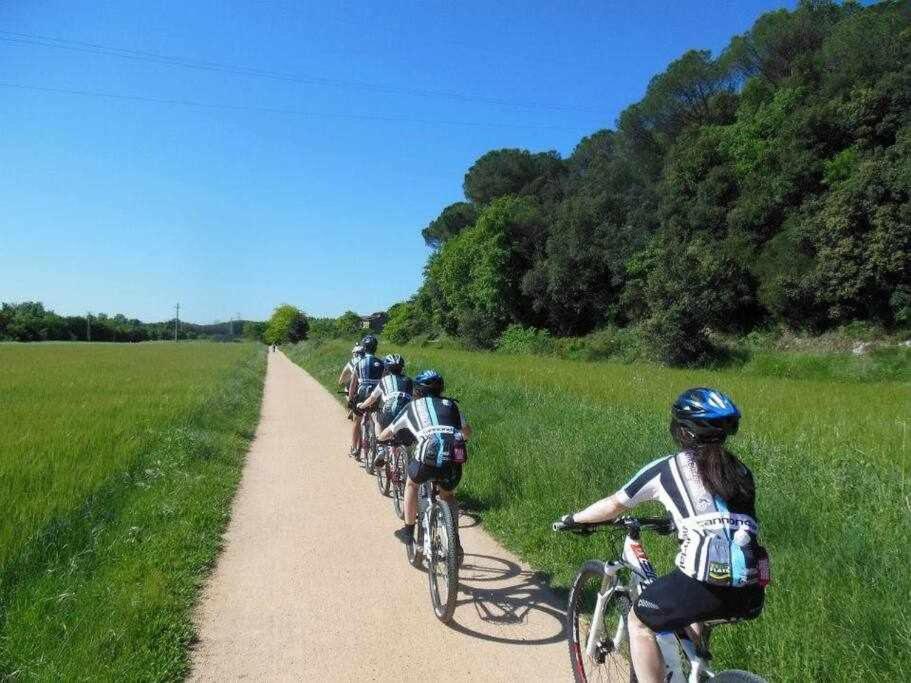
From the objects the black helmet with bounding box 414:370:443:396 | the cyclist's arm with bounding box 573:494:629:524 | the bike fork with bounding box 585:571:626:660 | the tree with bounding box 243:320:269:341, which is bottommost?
the bike fork with bounding box 585:571:626:660

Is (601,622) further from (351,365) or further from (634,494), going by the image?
(351,365)

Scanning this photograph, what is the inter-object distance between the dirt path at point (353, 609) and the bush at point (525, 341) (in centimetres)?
3354

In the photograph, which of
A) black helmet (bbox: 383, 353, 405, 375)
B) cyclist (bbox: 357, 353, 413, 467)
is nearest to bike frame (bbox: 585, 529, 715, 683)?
cyclist (bbox: 357, 353, 413, 467)

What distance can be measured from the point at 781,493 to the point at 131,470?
22.7 feet

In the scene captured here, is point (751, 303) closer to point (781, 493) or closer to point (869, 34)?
point (869, 34)

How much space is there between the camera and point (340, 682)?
3398 mm

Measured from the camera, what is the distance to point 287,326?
111062 mm

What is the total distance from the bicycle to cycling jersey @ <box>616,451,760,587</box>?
0.82ft

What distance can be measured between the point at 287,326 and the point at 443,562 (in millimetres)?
111135

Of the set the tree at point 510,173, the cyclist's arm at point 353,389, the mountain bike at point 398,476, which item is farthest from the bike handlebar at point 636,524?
the tree at point 510,173

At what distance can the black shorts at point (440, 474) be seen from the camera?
15.2 ft

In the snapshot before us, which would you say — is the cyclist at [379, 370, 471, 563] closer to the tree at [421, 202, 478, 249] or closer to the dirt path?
the dirt path

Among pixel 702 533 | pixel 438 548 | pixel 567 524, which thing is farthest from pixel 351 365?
pixel 702 533

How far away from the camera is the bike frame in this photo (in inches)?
91.8
